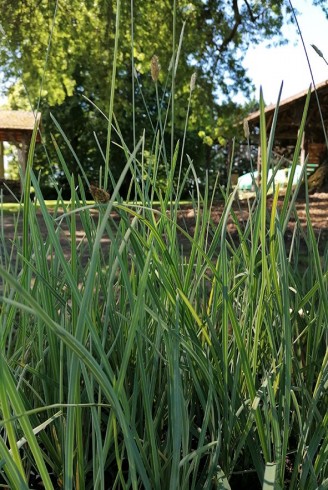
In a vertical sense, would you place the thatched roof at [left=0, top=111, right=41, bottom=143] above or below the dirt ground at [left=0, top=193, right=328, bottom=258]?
above

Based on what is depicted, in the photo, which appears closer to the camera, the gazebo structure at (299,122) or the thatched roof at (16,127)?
the gazebo structure at (299,122)

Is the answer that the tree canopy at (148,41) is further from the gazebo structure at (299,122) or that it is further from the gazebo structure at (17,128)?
the gazebo structure at (17,128)

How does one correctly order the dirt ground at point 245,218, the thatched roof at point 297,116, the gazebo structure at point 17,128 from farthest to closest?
the gazebo structure at point 17,128
the thatched roof at point 297,116
the dirt ground at point 245,218

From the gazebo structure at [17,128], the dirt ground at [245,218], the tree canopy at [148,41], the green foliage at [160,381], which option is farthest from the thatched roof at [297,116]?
the green foliage at [160,381]

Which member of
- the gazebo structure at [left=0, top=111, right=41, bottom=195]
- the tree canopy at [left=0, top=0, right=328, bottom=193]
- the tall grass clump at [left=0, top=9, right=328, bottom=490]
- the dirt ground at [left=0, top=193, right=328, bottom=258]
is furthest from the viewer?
the gazebo structure at [left=0, top=111, right=41, bottom=195]

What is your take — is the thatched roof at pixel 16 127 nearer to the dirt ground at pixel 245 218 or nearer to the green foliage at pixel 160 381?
the dirt ground at pixel 245 218

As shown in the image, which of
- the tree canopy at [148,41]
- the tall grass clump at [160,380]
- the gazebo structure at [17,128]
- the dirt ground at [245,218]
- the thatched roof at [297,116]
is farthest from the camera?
the gazebo structure at [17,128]

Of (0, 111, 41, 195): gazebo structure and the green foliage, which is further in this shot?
(0, 111, 41, 195): gazebo structure

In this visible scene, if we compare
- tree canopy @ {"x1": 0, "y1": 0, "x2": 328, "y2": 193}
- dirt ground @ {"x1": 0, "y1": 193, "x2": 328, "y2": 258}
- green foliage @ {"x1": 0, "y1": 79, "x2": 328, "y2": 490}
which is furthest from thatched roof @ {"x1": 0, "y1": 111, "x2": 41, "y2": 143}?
green foliage @ {"x1": 0, "y1": 79, "x2": 328, "y2": 490}

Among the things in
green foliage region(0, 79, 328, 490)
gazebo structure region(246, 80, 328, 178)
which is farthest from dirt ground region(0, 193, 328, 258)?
green foliage region(0, 79, 328, 490)

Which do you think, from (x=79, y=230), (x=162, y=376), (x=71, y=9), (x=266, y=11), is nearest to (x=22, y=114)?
(x=71, y=9)

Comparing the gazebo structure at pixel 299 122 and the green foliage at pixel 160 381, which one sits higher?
the gazebo structure at pixel 299 122

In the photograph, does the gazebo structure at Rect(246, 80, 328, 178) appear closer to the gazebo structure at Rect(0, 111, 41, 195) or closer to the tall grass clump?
the gazebo structure at Rect(0, 111, 41, 195)

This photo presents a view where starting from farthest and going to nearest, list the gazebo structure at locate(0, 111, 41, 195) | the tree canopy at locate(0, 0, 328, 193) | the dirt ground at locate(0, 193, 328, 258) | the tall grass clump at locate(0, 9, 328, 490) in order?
the gazebo structure at locate(0, 111, 41, 195) < the tree canopy at locate(0, 0, 328, 193) < the dirt ground at locate(0, 193, 328, 258) < the tall grass clump at locate(0, 9, 328, 490)
